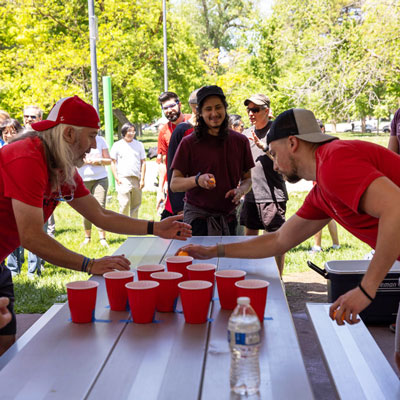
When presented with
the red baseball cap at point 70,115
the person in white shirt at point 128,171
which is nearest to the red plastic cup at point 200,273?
the red baseball cap at point 70,115

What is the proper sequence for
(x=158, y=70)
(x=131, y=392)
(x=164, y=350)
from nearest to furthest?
(x=131, y=392)
(x=164, y=350)
(x=158, y=70)

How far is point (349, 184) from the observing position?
6.81ft

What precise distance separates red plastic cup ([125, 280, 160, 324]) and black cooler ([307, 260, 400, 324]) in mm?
2585

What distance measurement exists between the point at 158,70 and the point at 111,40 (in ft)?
23.6

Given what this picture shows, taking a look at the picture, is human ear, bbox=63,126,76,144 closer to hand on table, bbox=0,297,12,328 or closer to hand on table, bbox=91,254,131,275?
hand on table, bbox=91,254,131,275

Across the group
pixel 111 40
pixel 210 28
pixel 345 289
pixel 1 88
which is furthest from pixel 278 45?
pixel 345 289

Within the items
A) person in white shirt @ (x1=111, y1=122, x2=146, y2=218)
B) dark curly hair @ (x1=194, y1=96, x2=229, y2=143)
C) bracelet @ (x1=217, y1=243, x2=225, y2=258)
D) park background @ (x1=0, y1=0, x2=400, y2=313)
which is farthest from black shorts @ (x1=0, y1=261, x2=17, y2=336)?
park background @ (x1=0, y1=0, x2=400, y2=313)

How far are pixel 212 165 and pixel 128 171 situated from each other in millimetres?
4495

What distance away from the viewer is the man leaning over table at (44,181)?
256cm

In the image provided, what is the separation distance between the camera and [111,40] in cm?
1884

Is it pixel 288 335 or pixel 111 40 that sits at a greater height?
pixel 111 40

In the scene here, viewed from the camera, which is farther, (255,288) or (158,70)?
(158,70)

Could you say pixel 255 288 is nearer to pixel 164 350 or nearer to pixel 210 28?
pixel 164 350

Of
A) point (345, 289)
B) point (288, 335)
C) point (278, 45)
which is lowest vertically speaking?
point (345, 289)
